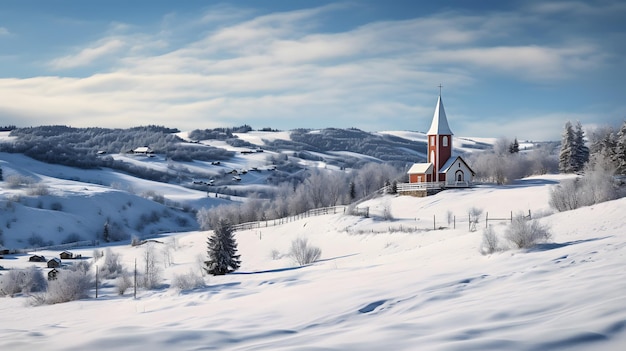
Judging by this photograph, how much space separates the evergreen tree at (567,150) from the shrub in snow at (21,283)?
5455 cm

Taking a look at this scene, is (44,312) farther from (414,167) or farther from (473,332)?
(414,167)

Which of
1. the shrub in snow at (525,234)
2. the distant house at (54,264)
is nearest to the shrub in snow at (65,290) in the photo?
the distant house at (54,264)

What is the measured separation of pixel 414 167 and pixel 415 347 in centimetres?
5395

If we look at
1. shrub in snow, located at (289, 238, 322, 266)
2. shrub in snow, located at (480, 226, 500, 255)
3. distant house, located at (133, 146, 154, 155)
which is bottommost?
shrub in snow, located at (289, 238, 322, 266)

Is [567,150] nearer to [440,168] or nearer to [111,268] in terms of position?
[440,168]

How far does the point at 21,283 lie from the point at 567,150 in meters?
56.4

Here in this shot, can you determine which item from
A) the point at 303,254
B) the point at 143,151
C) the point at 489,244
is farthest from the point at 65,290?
the point at 143,151

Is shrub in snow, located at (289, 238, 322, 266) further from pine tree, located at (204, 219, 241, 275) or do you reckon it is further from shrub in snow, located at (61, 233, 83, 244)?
shrub in snow, located at (61, 233, 83, 244)

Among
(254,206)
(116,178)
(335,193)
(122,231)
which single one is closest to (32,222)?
(122,231)

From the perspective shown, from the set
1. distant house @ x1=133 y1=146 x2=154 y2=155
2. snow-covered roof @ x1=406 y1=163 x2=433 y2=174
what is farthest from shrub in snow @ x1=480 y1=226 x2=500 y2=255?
distant house @ x1=133 y1=146 x2=154 y2=155

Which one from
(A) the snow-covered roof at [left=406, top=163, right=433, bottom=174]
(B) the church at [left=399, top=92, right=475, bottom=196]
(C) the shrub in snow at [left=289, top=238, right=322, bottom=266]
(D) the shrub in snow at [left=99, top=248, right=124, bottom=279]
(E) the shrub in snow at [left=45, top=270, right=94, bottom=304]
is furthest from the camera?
(A) the snow-covered roof at [left=406, top=163, right=433, bottom=174]

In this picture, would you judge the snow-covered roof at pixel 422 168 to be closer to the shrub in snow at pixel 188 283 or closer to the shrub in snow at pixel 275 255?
Result: the shrub in snow at pixel 275 255

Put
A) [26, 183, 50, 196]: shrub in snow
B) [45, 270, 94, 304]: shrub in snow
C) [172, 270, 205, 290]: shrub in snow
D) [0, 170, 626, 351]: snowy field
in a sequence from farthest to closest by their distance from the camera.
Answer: [26, 183, 50, 196]: shrub in snow < [45, 270, 94, 304]: shrub in snow < [172, 270, 205, 290]: shrub in snow < [0, 170, 626, 351]: snowy field

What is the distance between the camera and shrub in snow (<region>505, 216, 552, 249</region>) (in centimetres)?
2114
